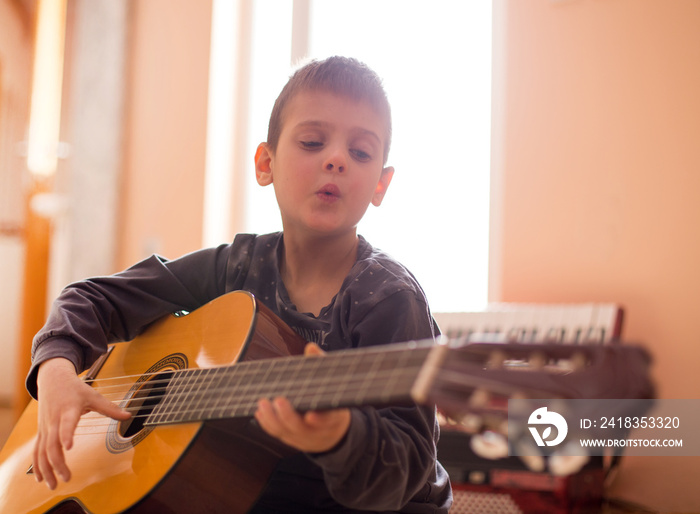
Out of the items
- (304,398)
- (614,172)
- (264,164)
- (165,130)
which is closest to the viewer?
(304,398)

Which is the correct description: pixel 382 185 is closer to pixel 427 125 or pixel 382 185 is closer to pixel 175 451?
pixel 175 451

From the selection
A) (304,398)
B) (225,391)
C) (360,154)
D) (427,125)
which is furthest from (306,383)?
(427,125)

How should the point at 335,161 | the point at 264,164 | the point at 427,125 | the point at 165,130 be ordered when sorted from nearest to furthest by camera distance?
the point at 335,161 → the point at 264,164 → the point at 427,125 → the point at 165,130

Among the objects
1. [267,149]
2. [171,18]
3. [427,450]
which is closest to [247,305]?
[427,450]

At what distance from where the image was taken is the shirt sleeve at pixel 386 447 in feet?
2.23

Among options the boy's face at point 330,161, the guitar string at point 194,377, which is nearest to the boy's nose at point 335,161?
the boy's face at point 330,161

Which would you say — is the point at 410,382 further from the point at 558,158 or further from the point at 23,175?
the point at 23,175

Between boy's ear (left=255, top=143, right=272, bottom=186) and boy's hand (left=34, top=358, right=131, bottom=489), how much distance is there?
0.50 metres

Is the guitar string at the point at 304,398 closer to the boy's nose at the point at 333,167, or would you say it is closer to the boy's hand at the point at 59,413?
the boy's hand at the point at 59,413

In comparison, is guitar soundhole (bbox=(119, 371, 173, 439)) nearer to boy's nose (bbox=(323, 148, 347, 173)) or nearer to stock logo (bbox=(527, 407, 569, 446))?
boy's nose (bbox=(323, 148, 347, 173))

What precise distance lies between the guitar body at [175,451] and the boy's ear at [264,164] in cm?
32

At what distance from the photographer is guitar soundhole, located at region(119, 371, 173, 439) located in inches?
34.2

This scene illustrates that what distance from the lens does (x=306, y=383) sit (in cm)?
63

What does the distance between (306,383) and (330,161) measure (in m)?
0.46
